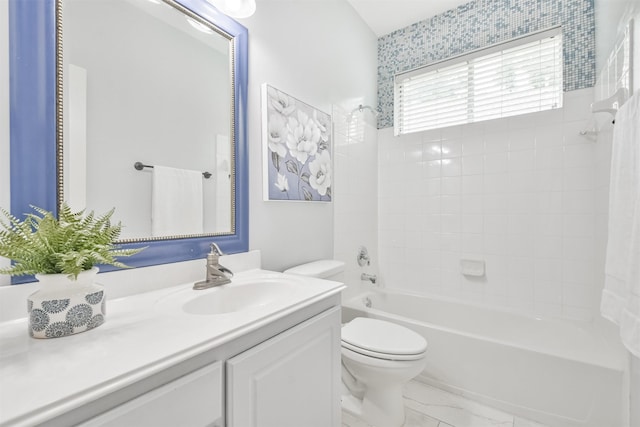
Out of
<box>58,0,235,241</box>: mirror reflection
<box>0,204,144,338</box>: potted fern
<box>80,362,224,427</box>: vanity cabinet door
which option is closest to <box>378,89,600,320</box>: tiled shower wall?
<box>58,0,235,241</box>: mirror reflection

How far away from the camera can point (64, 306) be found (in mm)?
611

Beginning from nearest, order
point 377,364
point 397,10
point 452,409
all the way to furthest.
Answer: point 377,364 < point 452,409 < point 397,10

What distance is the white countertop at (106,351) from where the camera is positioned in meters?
0.42

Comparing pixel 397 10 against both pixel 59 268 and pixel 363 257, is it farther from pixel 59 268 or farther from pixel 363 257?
pixel 59 268

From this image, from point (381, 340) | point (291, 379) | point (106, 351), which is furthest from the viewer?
point (381, 340)

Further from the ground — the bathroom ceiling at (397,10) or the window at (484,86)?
the bathroom ceiling at (397,10)

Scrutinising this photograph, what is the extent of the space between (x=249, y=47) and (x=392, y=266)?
1969 millimetres

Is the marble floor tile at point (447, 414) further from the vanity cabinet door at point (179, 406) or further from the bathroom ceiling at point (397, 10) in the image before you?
the bathroom ceiling at point (397, 10)

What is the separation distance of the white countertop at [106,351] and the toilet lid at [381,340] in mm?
676

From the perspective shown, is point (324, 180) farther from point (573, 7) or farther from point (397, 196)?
point (573, 7)

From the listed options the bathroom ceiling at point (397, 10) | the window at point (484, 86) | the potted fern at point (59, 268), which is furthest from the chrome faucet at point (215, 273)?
the bathroom ceiling at point (397, 10)

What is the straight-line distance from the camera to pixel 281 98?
59.8 inches

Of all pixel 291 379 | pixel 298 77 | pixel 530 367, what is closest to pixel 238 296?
pixel 291 379

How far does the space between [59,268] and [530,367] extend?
6.55 feet
